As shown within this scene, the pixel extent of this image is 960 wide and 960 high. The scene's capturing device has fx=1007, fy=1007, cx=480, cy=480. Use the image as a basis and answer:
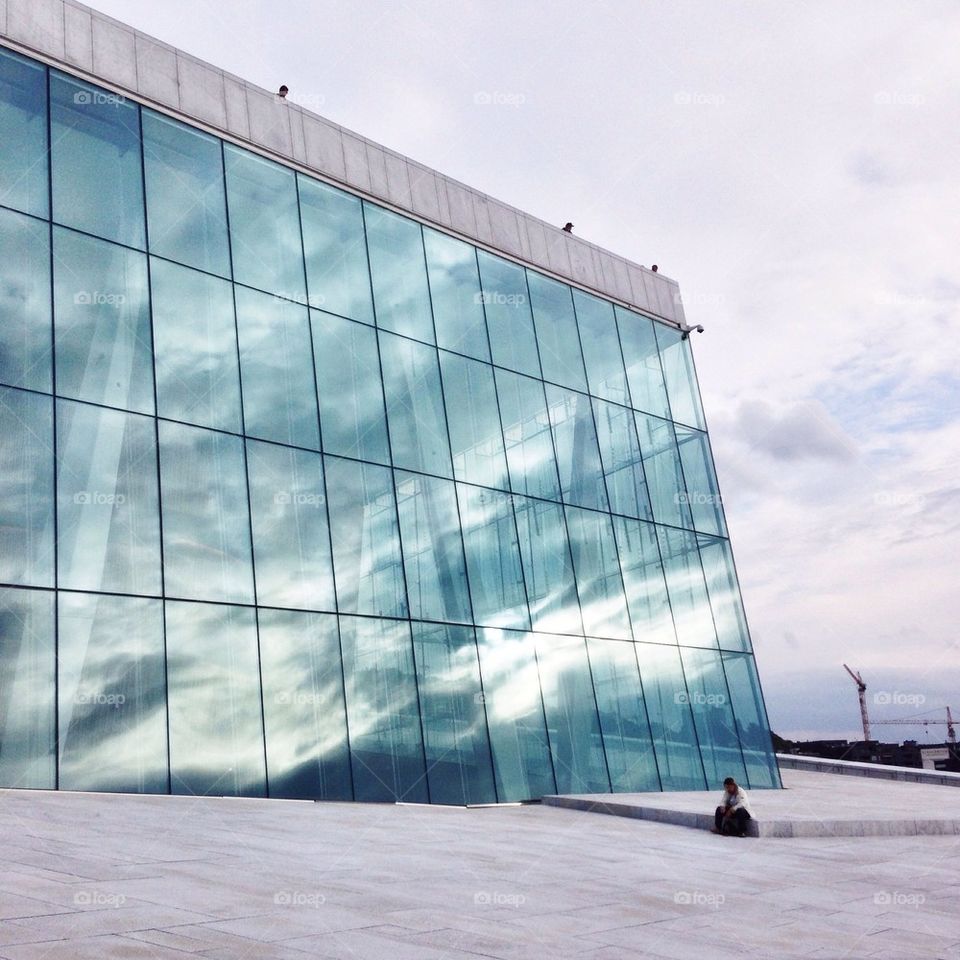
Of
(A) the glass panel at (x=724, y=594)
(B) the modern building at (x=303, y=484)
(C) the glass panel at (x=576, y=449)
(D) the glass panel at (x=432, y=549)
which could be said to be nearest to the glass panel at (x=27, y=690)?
(B) the modern building at (x=303, y=484)

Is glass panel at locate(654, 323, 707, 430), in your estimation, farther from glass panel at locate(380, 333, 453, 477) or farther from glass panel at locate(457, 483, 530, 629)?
glass panel at locate(380, 333, 453, 477)

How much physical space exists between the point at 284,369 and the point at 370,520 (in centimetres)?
346

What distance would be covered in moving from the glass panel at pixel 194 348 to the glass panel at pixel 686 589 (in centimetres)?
1301

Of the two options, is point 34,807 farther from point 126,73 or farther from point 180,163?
point 126,73

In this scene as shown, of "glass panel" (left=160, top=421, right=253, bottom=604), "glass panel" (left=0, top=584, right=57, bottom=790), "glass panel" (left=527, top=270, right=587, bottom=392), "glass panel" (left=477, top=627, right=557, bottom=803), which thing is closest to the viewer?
"glass panel" (left=0, top=584, right=57, bottom=790)

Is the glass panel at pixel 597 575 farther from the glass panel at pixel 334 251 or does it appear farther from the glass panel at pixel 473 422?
the glass panel at pixel 334 251

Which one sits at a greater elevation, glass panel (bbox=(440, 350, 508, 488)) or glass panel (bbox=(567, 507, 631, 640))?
glass panel (bbox=(440, 350, 508, 488))

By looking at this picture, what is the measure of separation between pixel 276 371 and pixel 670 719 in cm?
1274

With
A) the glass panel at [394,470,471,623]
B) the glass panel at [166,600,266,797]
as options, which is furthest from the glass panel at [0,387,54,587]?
the glass panel at [394,470,471,623]

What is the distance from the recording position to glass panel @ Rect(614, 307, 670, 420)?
2884 cm

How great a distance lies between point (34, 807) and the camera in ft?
39.8

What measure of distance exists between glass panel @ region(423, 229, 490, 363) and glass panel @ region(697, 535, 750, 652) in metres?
8.97

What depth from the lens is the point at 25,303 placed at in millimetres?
16641

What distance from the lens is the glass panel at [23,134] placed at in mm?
A: 17250
